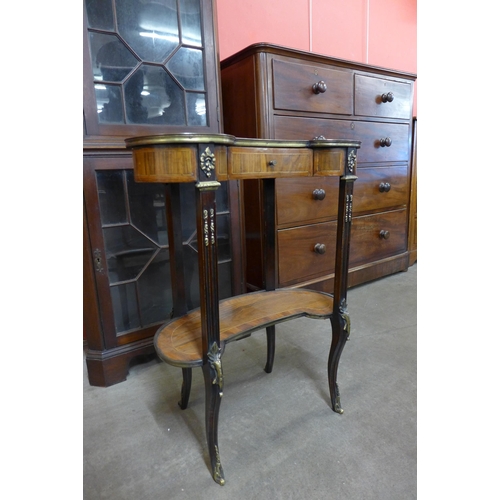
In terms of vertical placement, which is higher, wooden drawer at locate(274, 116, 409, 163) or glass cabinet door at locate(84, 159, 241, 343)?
wooden drawer at locate(274, 116, 409, 163)

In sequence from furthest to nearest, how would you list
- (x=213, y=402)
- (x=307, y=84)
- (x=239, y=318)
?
(x=307, y=84) < (x=239, y=318) < (x=213, y=402)

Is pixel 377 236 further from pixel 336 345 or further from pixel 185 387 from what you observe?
pixel 185 387

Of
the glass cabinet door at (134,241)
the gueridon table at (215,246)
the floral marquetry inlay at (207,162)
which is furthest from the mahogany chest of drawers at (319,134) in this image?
the floral marquetry inlay at (207,162)

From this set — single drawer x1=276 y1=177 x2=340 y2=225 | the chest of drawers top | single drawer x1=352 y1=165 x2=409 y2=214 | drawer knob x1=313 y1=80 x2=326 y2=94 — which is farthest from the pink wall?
single drawer x1=276 y1=177 x2=340 y2=225

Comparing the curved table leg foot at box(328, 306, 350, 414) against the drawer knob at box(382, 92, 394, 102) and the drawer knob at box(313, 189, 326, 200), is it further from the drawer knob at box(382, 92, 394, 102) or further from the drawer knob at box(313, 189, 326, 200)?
the drawer knob at box(382, 92, 394, 102)

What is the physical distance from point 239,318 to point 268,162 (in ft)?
1.65

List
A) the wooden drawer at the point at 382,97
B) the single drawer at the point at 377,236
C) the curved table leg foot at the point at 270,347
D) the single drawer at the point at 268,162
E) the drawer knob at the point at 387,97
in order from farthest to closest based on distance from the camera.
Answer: the single drawer at the point at 377,236
the drawer knob at the point at 387,97
the wooden drawer at the point at 382,97
the curved table leg foot at the point at 270,347
the single drawer at the point at 268,162

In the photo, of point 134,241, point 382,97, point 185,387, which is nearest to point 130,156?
point 134,241

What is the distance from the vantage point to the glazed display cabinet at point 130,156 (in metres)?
1.27

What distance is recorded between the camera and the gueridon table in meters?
0.84

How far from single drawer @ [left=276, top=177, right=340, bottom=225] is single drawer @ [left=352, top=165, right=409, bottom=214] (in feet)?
0.80

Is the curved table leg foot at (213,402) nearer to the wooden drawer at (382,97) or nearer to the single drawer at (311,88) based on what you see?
the single drawer at (311,88)

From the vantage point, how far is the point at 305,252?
6.35 feet

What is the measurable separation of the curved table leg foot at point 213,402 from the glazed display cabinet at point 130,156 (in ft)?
1.04
